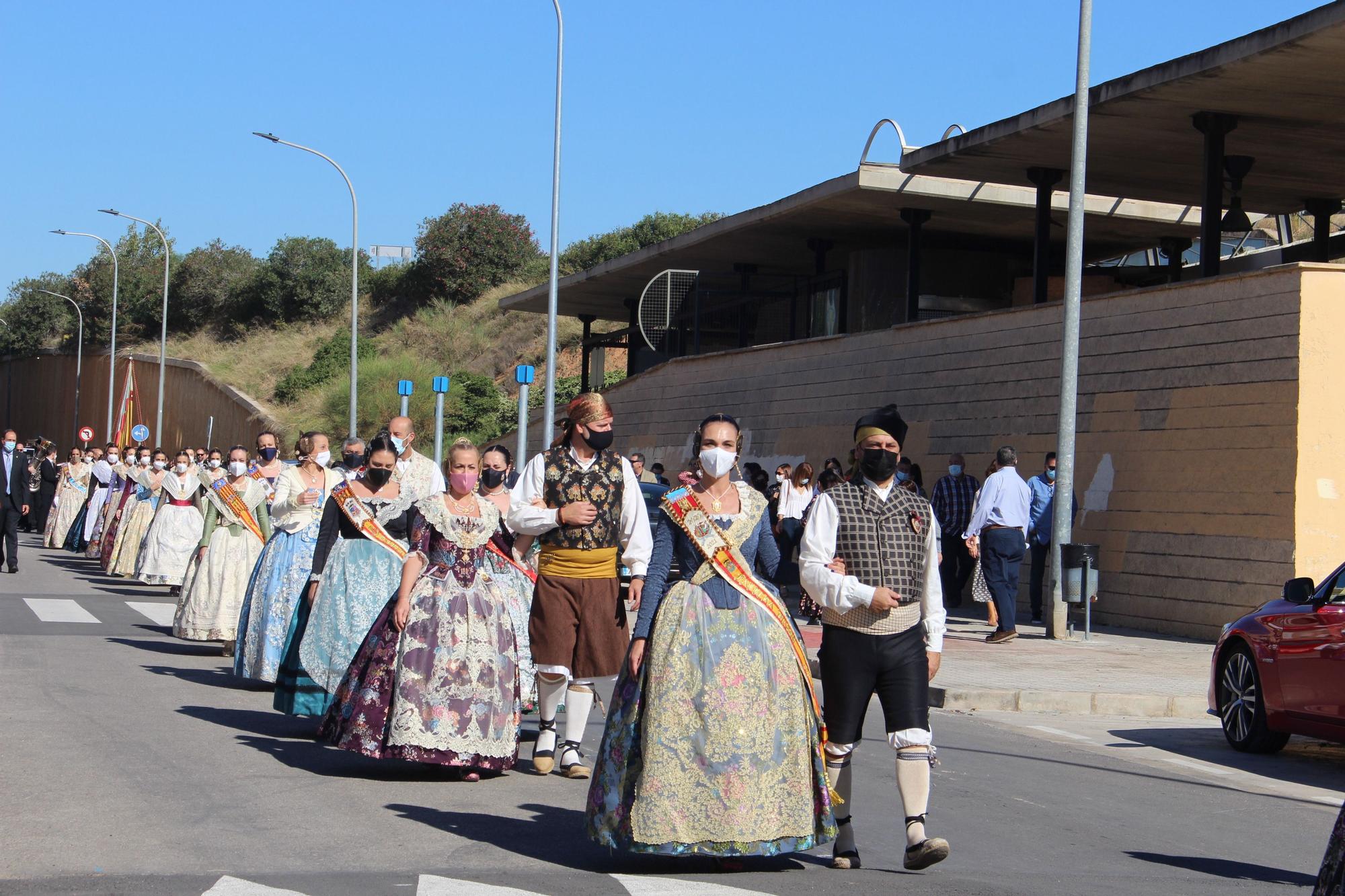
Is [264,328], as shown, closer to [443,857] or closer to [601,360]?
[601,360]

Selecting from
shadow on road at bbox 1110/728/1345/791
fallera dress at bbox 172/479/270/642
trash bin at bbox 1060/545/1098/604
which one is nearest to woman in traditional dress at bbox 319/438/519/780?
shadow on road at bbox 1110/728/1345/791

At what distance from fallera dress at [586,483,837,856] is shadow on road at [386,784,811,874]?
339 mm

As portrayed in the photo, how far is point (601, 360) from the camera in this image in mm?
43625

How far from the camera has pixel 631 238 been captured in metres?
68.9

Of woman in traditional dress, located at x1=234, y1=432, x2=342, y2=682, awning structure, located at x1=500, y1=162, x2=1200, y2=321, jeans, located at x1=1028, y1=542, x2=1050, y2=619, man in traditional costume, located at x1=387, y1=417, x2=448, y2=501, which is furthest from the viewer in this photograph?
awning structure, located at x1=500, y1=162, x2=1200, y2=321

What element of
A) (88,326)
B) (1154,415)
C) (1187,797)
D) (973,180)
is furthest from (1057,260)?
(88,326)

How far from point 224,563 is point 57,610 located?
426cm

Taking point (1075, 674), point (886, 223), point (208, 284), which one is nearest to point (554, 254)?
point (886, 223)

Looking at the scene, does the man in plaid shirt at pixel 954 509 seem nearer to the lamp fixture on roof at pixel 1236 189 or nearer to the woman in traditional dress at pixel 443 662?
the lamp fixture on roof at pixel 1236 189

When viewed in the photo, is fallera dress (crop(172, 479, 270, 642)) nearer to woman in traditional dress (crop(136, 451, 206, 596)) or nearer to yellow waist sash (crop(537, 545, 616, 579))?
woman in traditional dress (crop(136, 451, 206, 596))

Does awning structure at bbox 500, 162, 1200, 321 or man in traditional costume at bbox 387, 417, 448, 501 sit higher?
awning structure at bbox 500, 162, 1200, 321

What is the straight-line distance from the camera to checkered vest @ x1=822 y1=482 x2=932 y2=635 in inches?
255

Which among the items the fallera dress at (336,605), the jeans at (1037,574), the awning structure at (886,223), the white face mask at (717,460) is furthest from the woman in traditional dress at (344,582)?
the awning structure at (886,223)

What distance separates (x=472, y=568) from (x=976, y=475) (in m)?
13.9
